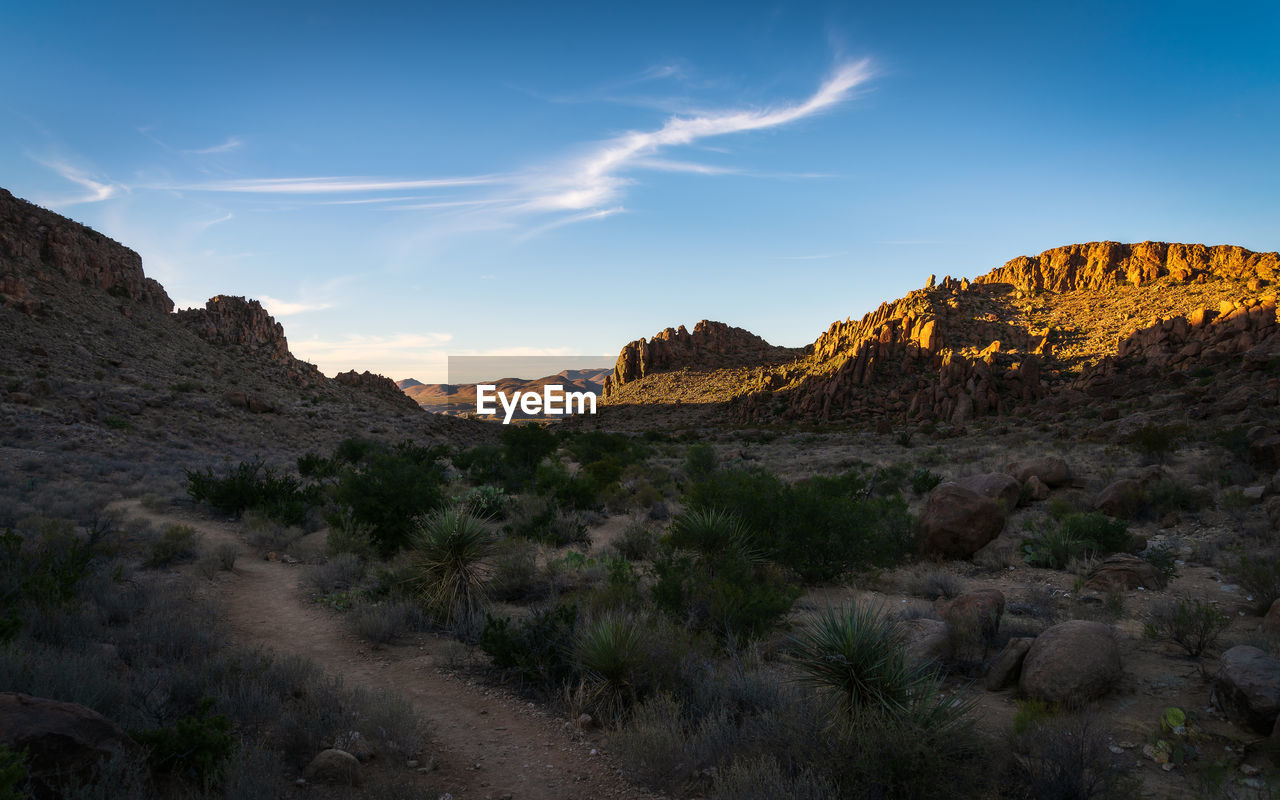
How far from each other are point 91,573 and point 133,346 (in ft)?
118

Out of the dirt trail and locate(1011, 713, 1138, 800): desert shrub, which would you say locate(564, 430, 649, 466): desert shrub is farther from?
locate(1011, 713, 1138, 800): desert shrub

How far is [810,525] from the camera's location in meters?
11.1

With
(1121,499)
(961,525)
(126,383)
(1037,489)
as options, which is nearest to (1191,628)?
(961,525)

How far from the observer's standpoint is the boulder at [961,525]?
1183 cm

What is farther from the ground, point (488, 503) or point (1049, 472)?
point (1049, 472)

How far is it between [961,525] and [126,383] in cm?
3645

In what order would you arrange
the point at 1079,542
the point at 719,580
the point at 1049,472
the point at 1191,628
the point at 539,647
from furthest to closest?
the point at 1049,472
the point at 1079,542
the point at 719,580
the point at 539,647
the point at 1191,628

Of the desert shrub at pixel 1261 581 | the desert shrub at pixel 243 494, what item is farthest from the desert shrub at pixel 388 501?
the desert shrub at pixel 1261 581

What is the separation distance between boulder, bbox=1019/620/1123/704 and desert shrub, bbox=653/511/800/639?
2.54m

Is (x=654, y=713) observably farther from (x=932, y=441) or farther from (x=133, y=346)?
(x=133, y=346)

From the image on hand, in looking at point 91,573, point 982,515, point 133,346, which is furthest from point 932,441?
point 133,346

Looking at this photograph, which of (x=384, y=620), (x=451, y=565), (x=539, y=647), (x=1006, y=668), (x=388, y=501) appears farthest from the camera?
(x=388, y=501)

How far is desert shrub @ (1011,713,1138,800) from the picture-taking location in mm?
4145

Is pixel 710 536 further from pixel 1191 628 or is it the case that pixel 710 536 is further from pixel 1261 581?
pixel 1261 581
